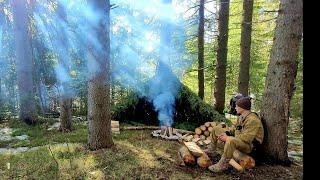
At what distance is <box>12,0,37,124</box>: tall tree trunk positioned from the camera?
12008 millimetres

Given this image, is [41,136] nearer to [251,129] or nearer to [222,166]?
[222,166]

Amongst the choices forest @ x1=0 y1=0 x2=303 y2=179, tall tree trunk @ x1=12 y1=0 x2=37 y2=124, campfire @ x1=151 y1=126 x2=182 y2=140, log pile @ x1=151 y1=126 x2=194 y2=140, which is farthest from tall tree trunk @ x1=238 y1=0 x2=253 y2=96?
tall tree trunk @ x1=12 y1=0 x2=37 y2=124

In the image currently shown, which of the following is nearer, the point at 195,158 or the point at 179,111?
the point at 195,158

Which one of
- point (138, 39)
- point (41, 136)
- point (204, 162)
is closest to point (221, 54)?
point (41, 136)

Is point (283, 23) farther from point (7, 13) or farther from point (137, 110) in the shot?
point (7, 13)

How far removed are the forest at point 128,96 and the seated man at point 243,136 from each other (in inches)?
8.6

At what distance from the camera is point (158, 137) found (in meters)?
9.25

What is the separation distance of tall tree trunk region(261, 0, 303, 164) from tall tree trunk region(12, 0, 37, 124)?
29.0ft

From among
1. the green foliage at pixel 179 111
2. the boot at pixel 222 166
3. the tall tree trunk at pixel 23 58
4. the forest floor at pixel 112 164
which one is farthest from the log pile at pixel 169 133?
the tall tree trunk at pixel 23 58

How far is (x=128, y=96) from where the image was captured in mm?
11625

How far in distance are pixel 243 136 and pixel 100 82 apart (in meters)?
3.31
